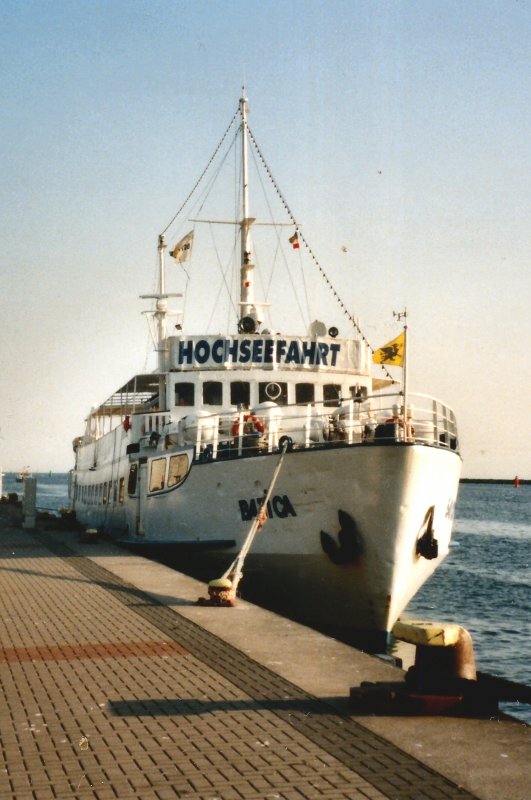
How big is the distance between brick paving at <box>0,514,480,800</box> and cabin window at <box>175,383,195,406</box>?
11057 millimetres

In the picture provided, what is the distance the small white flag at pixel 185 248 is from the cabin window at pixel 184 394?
24.6 feet

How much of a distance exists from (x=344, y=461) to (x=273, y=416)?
2994 mm

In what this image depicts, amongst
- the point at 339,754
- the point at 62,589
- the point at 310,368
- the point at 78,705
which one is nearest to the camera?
the point at 339,754

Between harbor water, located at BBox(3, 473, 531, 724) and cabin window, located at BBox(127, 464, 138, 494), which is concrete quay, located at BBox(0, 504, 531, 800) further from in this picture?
cabin window, located at BBox(127, 464, 138, 494)

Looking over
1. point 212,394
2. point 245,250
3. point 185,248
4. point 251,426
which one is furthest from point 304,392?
point 185,248

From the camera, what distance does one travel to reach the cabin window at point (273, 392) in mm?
22000

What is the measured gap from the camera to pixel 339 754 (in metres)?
6.60

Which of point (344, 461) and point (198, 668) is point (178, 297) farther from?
point (198, 668)

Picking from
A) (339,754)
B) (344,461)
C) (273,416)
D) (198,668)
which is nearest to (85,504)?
(273,416)

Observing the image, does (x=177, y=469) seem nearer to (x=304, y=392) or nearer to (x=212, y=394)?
(x=212, y=394)

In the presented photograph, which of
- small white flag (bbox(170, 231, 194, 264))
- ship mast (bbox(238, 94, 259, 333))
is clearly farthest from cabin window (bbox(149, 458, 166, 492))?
small white flag (bbox(170, 231, 194, 264))

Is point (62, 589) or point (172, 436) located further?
point (172, 436)

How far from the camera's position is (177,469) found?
19797 mm

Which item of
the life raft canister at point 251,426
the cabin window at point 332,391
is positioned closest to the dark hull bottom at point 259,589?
the life raft canister at point 251,426
